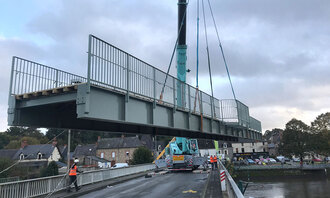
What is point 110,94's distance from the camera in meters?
9.46

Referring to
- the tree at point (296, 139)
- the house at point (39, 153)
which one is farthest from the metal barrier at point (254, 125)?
the house at point (39, 153)

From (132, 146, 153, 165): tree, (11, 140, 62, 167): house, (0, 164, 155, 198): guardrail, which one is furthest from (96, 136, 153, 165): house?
(0, 164, 155, 198): guardrail

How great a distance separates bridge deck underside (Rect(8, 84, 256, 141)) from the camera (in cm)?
866

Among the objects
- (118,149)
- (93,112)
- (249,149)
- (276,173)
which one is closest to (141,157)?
(118,149)

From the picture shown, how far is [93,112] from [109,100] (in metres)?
0.97

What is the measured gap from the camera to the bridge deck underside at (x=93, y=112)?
8.66 meters

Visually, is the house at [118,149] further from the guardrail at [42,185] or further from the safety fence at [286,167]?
the guardrail at [42,185]

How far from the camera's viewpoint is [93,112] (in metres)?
8.58

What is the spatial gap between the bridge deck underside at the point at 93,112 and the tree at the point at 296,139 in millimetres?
54079

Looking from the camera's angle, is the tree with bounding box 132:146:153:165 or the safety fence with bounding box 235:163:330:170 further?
the safety fence with bounding box 235:163:330:170

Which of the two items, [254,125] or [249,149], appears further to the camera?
[249,149]

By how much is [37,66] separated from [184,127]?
8096mm

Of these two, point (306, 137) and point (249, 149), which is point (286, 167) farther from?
point (249, 149)

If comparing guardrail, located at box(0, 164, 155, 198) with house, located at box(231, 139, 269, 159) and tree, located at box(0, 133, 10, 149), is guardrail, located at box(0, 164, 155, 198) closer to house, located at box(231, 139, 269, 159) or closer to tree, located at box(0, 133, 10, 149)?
house, located at box(231, 139, 269, 159)
